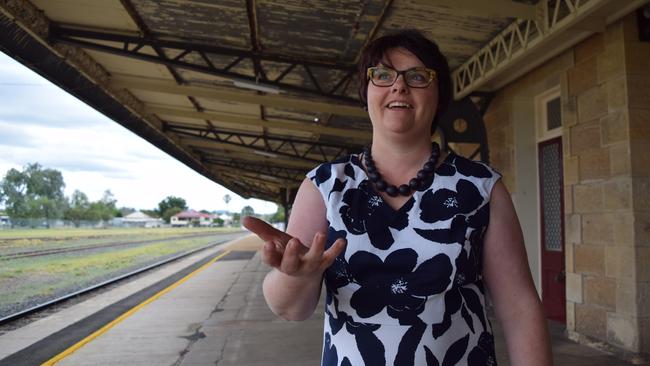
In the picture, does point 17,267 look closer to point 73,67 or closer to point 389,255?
point 73,67

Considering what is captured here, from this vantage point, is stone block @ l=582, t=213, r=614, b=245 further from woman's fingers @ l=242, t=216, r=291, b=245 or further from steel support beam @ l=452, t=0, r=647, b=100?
woman's fingers @ l=242, t=216, r=291, b=245

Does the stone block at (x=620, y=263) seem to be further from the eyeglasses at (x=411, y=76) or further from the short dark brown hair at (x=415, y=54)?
the eyeglasses at (x=411, y=76)

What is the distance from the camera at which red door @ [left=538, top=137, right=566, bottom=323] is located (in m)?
5.99

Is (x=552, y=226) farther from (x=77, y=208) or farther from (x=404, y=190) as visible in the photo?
(x=77, y=208)

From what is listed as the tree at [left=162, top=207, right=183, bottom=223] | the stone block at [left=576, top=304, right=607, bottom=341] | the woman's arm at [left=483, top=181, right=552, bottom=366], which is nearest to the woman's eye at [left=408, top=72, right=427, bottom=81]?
the woman's arm at [left=483, top=181, right=552, bottom=366]

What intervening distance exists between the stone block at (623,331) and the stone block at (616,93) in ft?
6.15

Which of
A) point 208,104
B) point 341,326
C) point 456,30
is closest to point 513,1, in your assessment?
point 456,30

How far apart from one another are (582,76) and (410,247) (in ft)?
15.7

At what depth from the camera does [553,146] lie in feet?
20.2

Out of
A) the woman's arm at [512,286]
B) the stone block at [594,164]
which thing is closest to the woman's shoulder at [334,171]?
the woman's arm at [512,286]

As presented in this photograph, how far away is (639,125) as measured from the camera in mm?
4391

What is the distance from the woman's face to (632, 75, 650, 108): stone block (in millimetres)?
3993

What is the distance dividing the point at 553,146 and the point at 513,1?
2312 mm

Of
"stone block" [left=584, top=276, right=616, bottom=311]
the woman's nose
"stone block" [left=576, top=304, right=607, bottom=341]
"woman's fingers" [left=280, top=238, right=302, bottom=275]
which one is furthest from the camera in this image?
"stone block" [left=576, top=304, right=607, bottom=341]
